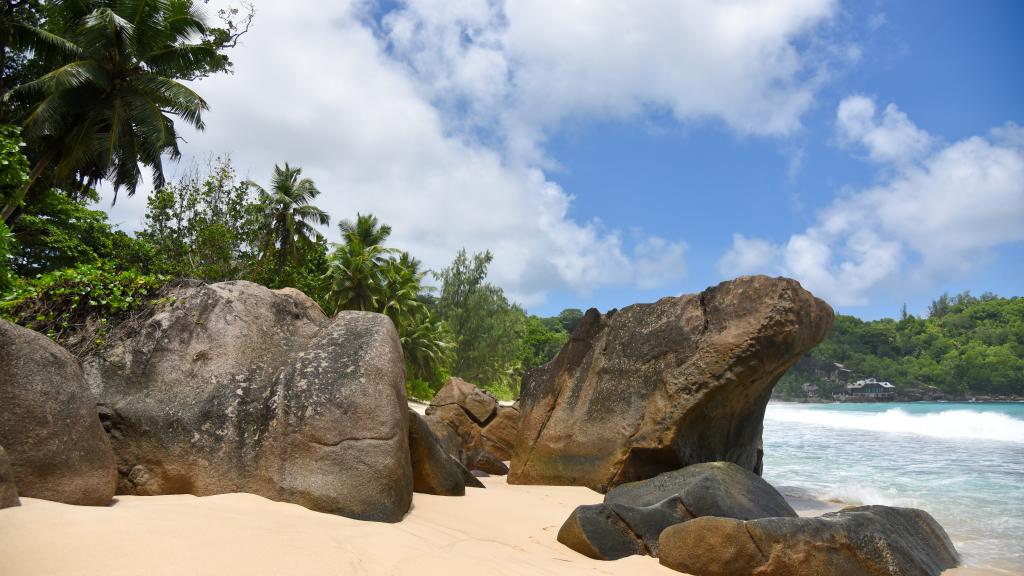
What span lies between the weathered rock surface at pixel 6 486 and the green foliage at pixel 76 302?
2148 mm

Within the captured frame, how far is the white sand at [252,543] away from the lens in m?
2.81

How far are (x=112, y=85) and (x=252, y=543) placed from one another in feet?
64.7

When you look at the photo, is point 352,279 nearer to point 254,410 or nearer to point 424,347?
point 424,347

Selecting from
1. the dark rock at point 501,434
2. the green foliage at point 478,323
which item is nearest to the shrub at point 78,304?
the dark rock at point 501,434

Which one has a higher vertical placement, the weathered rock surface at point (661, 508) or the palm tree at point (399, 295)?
the palm tree at point (399, 295)

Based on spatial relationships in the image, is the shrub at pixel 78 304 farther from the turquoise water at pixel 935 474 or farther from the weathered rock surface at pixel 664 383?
the turquoise water at pixel 935 474

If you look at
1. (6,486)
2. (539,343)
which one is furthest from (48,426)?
(539,343)

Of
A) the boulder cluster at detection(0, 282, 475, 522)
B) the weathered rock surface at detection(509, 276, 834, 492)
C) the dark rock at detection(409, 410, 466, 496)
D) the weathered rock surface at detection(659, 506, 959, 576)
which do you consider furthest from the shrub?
the weathered rock surface at detection(509, 276, 834, 492)

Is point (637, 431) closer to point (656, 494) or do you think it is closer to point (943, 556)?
point (656, 494)

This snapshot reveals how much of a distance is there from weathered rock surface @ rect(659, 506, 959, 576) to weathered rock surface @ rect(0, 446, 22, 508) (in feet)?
12.6

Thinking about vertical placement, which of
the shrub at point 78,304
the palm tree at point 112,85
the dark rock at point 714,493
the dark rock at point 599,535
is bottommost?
the dark rock at point 599,535

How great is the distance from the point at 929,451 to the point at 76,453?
74.3ft

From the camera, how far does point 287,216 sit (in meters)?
28.8

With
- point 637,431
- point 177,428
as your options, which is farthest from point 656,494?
point 177,428
